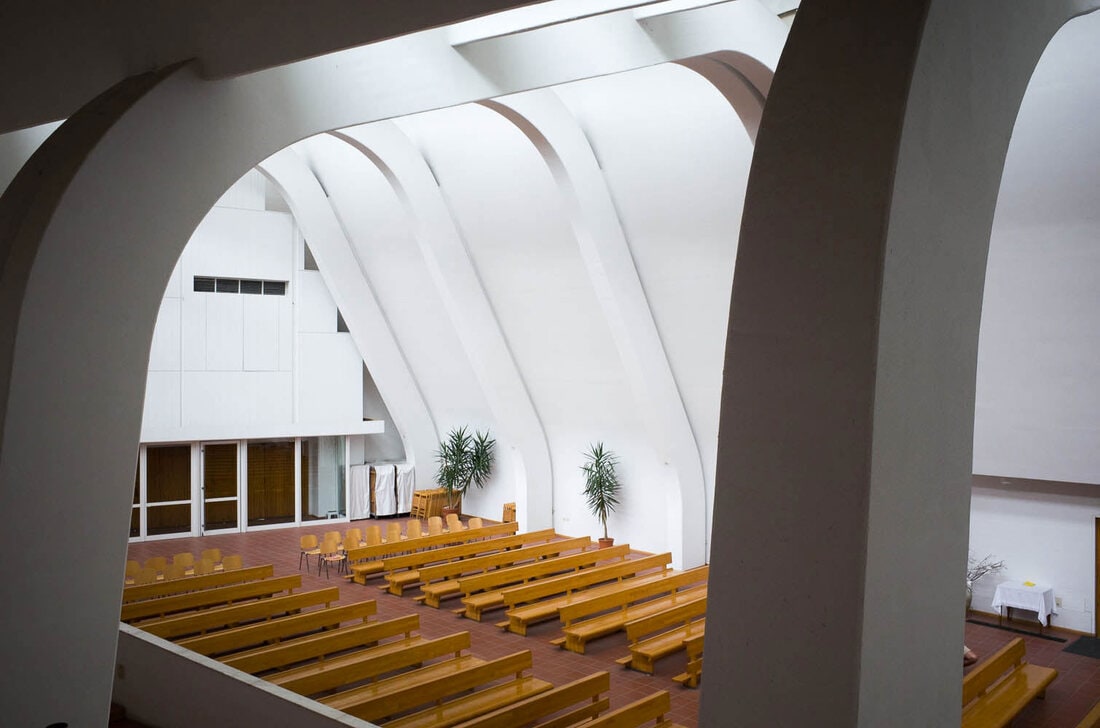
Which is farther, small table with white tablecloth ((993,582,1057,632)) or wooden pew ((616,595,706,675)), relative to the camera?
small table with white tablecloth ((993,582,1057,632))

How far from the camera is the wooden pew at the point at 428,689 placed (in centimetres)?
710

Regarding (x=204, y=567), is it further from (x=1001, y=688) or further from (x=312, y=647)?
(x=1001, y=688)

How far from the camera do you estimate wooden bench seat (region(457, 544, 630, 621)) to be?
11.3m

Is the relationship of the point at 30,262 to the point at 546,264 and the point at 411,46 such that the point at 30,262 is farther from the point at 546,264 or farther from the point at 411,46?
the point at 546,264

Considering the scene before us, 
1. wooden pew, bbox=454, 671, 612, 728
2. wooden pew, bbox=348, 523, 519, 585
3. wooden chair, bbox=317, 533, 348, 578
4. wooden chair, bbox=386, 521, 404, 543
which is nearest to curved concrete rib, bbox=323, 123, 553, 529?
wooden pew, bbox=348, 523, 519, 585

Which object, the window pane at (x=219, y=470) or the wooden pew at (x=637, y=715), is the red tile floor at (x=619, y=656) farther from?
the window pane at (x=219, y=470)

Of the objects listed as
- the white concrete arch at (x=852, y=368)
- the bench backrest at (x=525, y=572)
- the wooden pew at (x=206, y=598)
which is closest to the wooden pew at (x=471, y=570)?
the bench backrest at (x=525, y=572)

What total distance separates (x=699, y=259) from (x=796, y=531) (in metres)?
9.40

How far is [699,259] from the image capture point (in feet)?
38.5

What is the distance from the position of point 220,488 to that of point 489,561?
23.2 feet

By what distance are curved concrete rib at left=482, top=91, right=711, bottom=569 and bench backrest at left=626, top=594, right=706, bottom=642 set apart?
3.08 m

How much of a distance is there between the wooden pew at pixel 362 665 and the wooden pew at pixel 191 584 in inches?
140

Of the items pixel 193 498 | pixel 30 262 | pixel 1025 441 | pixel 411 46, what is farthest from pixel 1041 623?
pixel 193 498

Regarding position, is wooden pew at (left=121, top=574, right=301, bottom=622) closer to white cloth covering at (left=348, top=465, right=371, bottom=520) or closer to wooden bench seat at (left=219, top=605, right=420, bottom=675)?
wooden bench seat at (left=219, top=605, right=420, bottom=675)
